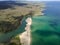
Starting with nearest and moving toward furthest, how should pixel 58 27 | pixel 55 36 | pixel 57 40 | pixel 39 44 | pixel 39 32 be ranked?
pixel 39 44
pixel 57 40
pixel 55 36
pixel 39 32
pixel 58 27

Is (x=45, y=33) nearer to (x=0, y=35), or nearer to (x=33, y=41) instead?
(x=33, y=41)

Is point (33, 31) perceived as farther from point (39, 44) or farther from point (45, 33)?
point (39, 44)

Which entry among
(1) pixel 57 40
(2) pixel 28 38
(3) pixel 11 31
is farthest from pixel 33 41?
(3) pixel 11 31

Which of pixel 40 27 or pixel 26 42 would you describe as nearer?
pixel 26 42

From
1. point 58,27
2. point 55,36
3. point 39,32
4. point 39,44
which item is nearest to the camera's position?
point 39,44

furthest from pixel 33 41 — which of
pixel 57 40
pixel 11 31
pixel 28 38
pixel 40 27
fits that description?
pixel 40 27

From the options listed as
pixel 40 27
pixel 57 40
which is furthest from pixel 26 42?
pixel 40 27

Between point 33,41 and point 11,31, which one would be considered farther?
point 11,31

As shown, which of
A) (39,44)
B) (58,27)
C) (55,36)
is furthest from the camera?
(58,27)
